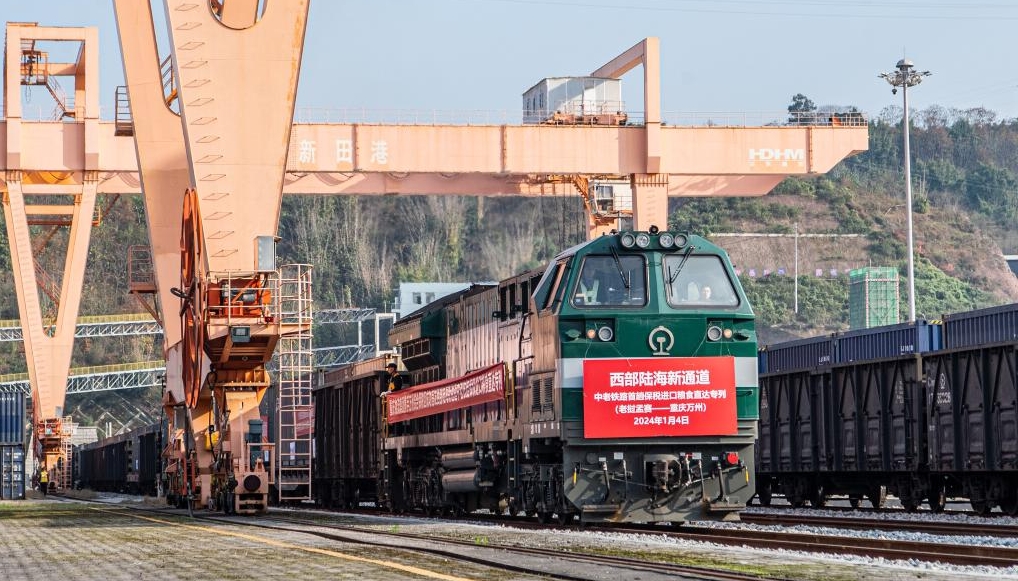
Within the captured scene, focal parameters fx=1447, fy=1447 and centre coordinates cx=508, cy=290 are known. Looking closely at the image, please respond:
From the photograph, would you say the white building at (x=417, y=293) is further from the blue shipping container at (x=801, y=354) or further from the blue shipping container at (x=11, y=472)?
the blue shipping container at (x=801, y=354)

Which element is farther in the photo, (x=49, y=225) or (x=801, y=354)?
(x=49, y=225)

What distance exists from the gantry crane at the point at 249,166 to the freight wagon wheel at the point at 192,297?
0.27 feet

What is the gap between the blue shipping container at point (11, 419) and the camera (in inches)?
2301

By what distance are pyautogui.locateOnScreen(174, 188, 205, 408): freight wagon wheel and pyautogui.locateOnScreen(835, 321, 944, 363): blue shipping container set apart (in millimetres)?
11880

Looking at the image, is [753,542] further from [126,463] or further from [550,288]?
[126,463]

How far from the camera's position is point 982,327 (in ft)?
74.5

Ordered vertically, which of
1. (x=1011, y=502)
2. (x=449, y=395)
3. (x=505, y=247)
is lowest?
(x=1011, y=502)

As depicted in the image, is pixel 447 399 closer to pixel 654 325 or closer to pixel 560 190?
pixel 654 325

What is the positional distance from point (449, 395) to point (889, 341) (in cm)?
801

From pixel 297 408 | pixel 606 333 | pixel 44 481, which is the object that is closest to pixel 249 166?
pixel 297 408

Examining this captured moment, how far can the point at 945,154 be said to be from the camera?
162m

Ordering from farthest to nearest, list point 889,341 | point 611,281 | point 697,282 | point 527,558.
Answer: point 889,341 → point 697,282 → point 611,281 → point 527,558

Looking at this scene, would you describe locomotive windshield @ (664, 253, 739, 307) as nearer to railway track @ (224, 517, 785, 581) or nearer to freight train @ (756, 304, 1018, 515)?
railway track @ (224, 517, 785, 581)

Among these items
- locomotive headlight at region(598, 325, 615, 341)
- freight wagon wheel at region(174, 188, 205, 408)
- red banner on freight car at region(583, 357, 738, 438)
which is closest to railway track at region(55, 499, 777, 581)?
red banner on freight car at region(583, 357, 738, 438)
